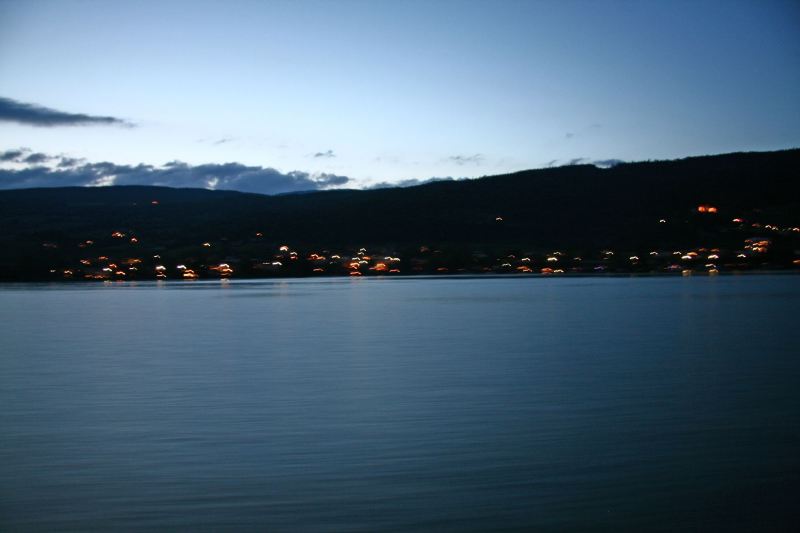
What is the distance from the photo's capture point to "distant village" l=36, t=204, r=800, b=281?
308 ft

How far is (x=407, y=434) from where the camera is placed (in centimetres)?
1050

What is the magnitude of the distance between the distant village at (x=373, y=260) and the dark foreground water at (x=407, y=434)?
74.4 meters

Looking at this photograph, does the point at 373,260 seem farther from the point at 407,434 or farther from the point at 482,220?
the point at 407,434

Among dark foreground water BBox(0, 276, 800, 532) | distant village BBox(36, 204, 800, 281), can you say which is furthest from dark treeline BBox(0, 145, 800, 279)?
dark foreground water BBox(0, 276, 800, 532)

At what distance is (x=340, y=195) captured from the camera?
5064 inches

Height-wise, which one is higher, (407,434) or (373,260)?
(373,260)

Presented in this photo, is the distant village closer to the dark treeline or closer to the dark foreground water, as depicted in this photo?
the dark treeline

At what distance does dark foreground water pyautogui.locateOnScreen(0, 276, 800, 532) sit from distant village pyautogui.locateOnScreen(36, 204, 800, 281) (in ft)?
244

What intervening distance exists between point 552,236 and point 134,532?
311 ft

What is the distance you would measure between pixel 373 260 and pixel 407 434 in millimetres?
93483

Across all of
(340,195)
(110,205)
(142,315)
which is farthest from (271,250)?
(142,315)

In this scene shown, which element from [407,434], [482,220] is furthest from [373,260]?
[407,434]

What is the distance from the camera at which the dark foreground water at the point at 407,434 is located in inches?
283

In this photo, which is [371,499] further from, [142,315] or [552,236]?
[552,236]
